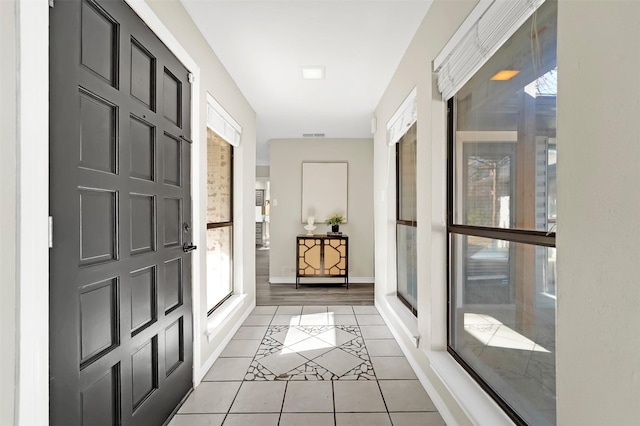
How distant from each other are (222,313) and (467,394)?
84.1 inches

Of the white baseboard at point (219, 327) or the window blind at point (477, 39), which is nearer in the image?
the window blind at point (477, 39)

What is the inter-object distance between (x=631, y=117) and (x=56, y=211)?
1575 mm

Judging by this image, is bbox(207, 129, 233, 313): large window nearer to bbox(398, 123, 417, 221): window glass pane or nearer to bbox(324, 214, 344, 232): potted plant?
bbox(398, 123, 417, 221): window glass pane

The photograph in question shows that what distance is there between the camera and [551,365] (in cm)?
120

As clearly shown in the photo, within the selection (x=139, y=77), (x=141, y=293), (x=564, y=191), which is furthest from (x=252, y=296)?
→ (x=564, y=191)

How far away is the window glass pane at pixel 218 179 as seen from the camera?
10.1ft

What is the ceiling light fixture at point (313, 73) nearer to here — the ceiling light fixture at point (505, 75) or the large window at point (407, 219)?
the large window at point (407, 219)

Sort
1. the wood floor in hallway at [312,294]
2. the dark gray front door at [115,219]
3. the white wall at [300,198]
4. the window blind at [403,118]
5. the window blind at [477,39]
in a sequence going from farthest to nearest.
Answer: the white wall at [300,198] → the wood floor in hallway at [312,294] → the window blind at [403,118] → the window blind at [477,39] → the dark gray front door at [115,219]

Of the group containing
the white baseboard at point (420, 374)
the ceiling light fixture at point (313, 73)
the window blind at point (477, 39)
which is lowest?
the white baseboard at point (420, 374)

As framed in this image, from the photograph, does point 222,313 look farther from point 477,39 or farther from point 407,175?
point 477,39

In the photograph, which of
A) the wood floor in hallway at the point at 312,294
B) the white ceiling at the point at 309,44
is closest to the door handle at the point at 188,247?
the white ceiling at the point at 309,44

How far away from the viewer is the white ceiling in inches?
85.7

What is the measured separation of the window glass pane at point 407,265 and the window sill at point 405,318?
0.23ft

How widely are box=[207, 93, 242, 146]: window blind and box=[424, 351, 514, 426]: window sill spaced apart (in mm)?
2358
